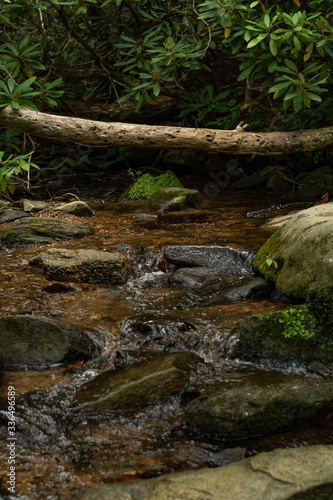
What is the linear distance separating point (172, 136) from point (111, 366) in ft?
13.3

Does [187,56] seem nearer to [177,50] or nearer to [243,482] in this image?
[177,50]

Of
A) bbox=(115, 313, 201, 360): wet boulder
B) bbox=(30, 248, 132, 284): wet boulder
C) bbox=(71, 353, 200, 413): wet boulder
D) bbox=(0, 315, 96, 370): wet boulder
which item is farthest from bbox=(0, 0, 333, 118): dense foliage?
bbox=(71, 353, 200, 413): wet boulder

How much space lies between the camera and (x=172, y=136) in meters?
6.01

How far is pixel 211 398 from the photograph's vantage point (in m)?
2.21

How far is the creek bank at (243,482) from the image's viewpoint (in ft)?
5.24

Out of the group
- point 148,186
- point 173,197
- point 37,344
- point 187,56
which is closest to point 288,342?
point 37,344

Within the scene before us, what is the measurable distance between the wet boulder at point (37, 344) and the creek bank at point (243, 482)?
1.20m

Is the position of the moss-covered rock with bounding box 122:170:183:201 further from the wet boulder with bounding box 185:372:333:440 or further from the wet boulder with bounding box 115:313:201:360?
the wet boulder with bounding box 185:372:333:440

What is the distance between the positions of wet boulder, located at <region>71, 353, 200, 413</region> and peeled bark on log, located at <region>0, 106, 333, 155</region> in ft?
13.3

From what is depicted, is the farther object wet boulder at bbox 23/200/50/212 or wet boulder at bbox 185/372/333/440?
wet boulder at bbox 23/200/50/212

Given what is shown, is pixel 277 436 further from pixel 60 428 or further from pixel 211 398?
pixel 60 428

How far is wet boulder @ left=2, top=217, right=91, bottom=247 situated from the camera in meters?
5.13

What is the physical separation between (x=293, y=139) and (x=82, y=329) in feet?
14.6

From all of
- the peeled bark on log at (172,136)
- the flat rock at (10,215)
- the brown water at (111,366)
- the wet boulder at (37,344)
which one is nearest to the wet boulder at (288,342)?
the brown water at (111,366)
